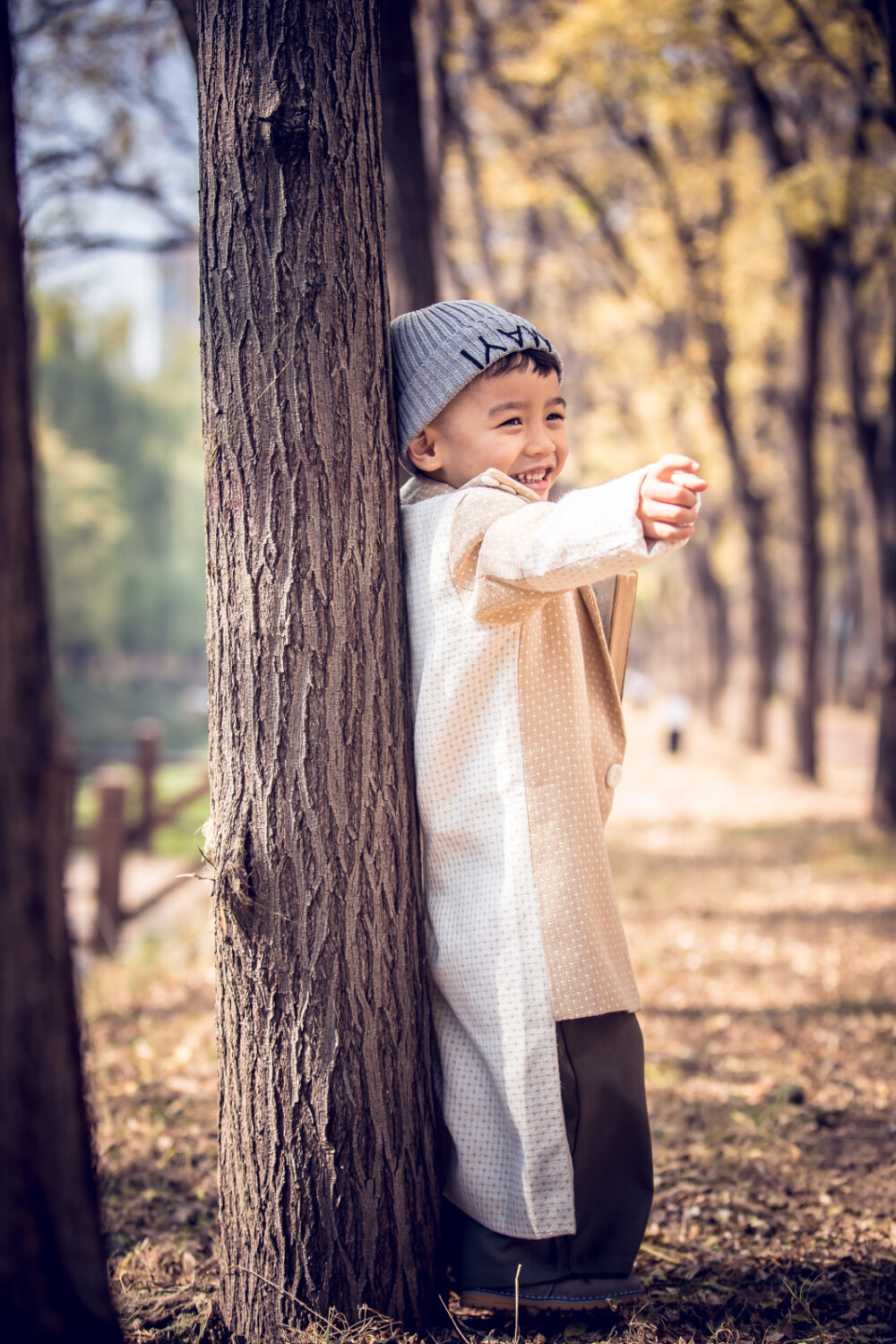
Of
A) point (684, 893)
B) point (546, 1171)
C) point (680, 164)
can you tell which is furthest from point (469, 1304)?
point (680, 164)

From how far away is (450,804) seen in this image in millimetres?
2068

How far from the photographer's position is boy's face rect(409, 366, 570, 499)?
2.15m

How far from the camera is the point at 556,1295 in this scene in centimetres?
201

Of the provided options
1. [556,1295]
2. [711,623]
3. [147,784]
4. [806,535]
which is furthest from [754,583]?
[556,1295]

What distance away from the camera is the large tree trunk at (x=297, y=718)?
6.34 ft

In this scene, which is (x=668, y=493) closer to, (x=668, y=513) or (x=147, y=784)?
(x=668, y=513)

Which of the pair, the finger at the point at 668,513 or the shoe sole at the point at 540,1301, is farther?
the shoe sole at the point at 540,1301

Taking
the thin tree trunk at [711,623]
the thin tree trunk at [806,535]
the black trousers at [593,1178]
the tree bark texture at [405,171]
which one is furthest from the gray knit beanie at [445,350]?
the thin tree trunk at [711,623]

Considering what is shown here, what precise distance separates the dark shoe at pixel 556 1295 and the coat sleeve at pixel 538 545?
131 centimetres

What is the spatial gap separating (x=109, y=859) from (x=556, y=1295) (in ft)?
19.6

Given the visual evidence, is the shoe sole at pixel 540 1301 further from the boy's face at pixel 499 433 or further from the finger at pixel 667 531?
the boy's face at pixel 499 433

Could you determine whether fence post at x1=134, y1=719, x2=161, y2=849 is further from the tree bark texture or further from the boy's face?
the boy's face

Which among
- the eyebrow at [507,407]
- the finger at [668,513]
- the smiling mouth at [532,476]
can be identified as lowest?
the finger at [668,513]

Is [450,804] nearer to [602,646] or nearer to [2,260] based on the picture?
[602,646]
